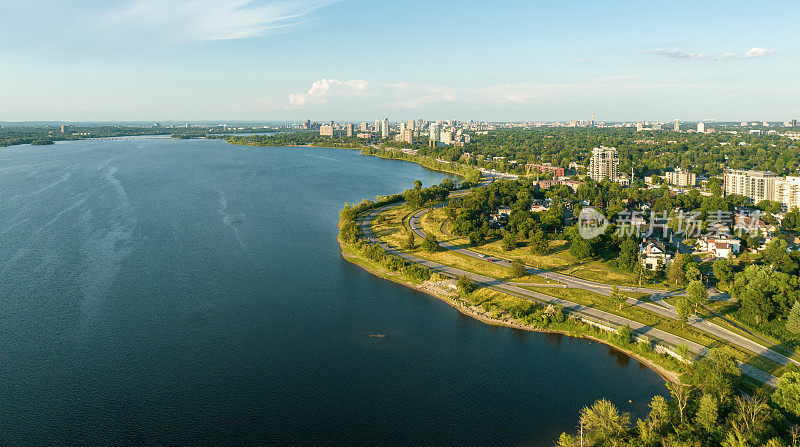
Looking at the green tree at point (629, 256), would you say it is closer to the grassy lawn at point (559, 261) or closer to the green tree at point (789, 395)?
the grassy lawn at point (559, 261)

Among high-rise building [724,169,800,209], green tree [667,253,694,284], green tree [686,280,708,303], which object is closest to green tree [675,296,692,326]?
green tree [686,280,708,303]

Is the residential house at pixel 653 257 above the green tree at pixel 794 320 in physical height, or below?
above

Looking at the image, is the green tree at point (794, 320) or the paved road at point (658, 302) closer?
the paved road at point (658, 302)

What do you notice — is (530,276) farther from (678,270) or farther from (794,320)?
(794,320)

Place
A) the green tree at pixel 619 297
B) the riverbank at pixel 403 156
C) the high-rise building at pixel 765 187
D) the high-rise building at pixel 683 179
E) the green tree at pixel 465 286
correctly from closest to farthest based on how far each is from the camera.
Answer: the green tree at pixel 619 297
the green tree at pixel 465 286
the high-rise building at pixel 765 187
the high-rise building at pixel 683 179
the riverbank at pixel 403 156

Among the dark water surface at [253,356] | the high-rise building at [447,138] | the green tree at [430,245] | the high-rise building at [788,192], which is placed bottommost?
the dark water surface at [253,356]

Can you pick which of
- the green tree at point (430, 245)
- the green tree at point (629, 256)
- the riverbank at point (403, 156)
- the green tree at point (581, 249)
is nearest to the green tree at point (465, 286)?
the green tree at point (430, 245)
